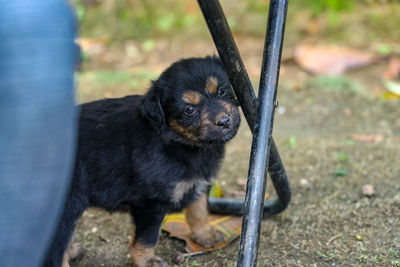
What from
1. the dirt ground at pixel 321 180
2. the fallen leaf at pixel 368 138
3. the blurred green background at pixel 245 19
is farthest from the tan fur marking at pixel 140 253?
the blurred green background at pixel 245 19

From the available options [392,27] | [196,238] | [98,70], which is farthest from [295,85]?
[196,238]

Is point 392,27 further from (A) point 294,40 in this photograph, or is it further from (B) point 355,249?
(B) point 355,249

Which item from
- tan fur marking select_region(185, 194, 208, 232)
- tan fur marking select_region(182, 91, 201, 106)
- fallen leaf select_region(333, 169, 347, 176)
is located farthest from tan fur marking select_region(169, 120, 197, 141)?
fallen leaf select_region(333, 169, 347, 176)

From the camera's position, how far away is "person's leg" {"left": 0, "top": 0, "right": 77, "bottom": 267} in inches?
57.2

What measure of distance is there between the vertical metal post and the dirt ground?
0.86 meters

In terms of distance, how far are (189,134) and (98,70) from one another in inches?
207

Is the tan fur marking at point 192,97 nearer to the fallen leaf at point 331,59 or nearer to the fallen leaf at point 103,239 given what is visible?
the fallen leaf at point 103,239

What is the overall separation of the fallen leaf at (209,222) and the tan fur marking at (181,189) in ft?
1.69

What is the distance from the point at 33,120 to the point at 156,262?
2016mm

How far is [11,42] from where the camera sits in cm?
145

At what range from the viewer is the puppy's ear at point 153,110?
10.2ft

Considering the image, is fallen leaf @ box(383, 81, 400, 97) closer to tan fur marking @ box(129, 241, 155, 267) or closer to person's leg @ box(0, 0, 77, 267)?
tan fur marking @ box(129, 241, 155, 267)

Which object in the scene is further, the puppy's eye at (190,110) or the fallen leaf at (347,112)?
the fallen leaf at (347,112)

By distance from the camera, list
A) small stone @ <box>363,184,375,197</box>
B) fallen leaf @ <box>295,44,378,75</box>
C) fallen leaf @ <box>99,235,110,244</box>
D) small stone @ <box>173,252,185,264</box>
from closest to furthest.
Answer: small stone @ <box>173,252,185,264</box> → fallen leaf @ <box>99,235,110,244</box> → small stone @ <box>363,184,375,197</box> → fallen leaf @ <box>295,44,378,75</box>
